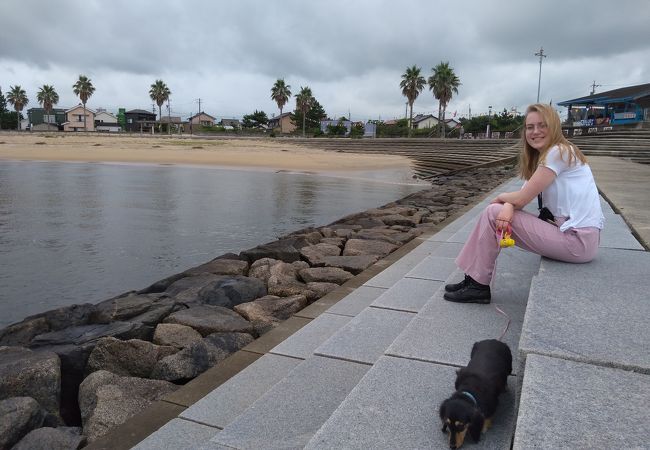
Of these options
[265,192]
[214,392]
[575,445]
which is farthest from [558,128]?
[265,192]

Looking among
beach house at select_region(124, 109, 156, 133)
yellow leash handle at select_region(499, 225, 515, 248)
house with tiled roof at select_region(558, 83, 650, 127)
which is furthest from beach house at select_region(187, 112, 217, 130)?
yellow leash handle at select_region(499, 225, 515, 248)

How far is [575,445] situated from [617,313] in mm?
1105

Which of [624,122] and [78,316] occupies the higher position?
[624,122]

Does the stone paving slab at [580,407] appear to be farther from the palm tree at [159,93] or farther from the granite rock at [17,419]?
the palm tree at [159,93]

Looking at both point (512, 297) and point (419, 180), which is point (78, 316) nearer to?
point (512, 297)

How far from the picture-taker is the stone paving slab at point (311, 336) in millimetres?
3055

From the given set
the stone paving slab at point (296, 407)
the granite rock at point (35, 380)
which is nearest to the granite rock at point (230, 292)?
the granite rock at point (35, 380)

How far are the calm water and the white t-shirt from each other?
→ 16.1 feet

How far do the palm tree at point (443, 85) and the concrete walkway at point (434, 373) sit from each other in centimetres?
5759

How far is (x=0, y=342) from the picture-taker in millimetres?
4344

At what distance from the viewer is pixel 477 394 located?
72.2 inches

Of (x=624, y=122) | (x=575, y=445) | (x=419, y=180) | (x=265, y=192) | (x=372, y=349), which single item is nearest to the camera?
(x=575, y=445)

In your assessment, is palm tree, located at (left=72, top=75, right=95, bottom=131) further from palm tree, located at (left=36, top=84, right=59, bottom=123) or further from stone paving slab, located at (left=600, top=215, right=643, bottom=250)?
stone paving slab, located at (left=600, top=215, right=643, bottom=250)

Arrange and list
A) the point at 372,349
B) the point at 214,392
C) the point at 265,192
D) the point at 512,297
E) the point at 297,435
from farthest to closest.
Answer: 1. the point at 265,192
2. the point at 512,297
3. the point at 372,349
4. the point at 214,392
5. the point at 297,435
